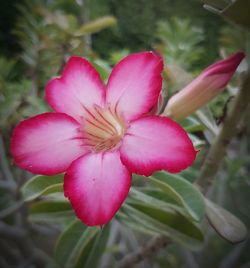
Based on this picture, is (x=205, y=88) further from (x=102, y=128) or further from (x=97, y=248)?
(x=97, y=248)

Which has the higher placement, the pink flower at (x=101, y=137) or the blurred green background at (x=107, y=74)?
the pink flower at (x=101, y=137)

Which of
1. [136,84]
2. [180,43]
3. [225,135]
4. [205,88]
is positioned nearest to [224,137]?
[225,135]

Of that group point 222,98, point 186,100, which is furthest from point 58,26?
point 186,100

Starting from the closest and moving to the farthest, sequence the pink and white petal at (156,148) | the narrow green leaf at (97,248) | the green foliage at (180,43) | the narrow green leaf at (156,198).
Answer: the pink and white petal at (156,148) < the narrow green leaf at (156,198) < the narrow green leaf at (97,248) < the green foliage at (180,43)


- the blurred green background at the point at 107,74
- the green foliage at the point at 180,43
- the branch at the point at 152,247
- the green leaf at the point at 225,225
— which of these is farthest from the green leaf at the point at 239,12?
the green foliage at the point at 180,43

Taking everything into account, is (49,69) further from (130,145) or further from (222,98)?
(130,145)

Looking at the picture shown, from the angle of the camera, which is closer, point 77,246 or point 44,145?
point 44,145

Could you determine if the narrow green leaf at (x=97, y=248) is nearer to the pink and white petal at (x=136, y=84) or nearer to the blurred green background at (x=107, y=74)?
the blurred green background at (x=107, y=74)
